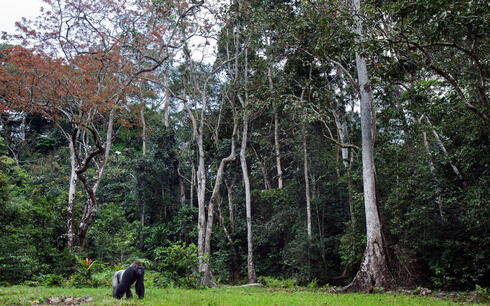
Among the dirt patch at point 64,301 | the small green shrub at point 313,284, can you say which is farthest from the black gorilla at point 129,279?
the small green shrub at point 313,284

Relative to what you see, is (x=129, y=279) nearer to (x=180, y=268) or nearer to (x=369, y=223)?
(x=180, y=268)

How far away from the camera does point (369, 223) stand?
1052 centimetres

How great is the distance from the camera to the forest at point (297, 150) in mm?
9953

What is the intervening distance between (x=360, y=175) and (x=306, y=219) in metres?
4.55

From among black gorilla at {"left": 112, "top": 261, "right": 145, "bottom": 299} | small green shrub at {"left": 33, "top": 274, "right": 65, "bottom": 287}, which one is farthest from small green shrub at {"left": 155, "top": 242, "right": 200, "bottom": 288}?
small green shrub at {"left": 33, "top": 274, "right": 65, "bottom": 287}

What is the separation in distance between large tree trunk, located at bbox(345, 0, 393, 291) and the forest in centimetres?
4

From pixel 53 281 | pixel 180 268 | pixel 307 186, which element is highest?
pixel 307 186

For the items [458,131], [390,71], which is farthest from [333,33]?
[458,131]

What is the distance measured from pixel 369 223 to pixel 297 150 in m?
8.52

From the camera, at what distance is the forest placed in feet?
32.7

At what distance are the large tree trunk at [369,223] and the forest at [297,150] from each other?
0.04 meters

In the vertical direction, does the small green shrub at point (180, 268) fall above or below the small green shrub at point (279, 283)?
above

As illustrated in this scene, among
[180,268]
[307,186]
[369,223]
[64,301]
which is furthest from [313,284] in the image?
[64,301]

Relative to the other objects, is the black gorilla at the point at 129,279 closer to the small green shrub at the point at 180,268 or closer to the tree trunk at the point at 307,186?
the small green shrub at the point at 180,268
